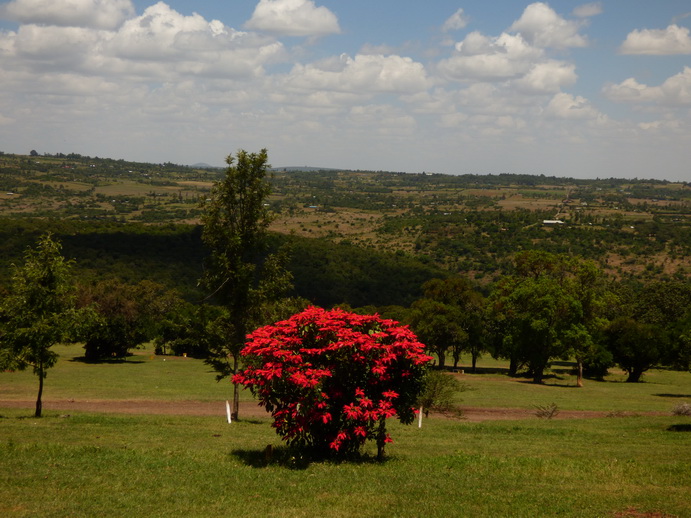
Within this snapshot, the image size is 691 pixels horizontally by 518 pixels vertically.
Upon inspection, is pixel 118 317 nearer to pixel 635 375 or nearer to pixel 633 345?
pixel 633 345

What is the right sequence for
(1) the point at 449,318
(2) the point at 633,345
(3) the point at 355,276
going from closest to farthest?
(2) the point at 633,345
(1) the point at 449,318
(3) the point at 355,276

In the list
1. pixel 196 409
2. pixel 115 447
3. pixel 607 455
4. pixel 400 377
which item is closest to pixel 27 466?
pixel 115 447

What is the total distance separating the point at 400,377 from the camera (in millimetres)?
15883

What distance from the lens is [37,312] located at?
2370cm

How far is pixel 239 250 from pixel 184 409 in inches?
492

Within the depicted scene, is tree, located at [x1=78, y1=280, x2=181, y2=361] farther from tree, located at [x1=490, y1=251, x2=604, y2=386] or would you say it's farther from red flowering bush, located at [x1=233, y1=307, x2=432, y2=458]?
red flowering bush, located at [x1=233, y1=307, x2=432, y2=458]

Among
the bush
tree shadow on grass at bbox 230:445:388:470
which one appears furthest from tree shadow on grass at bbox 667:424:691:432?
tree shadow on grass at bbox 230:445:388:470

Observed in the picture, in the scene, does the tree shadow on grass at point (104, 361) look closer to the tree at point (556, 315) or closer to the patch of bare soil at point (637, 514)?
the tree at point (556, 315)

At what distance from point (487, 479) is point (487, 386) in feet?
128

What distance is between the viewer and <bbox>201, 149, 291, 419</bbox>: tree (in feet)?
75.8

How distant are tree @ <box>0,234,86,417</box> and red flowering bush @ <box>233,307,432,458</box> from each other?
11.4m

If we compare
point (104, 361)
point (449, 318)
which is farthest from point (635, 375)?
point (104, 361)

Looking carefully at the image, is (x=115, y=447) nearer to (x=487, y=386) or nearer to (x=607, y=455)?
(x=607, y=455)

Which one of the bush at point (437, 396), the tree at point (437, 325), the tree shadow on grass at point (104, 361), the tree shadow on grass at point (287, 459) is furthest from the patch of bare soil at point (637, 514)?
the tree shadow on grass at point (104, 361)
